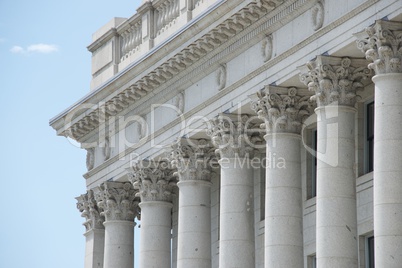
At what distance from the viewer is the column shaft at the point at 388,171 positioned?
53719 millimetres

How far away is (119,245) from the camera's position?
79.2 m

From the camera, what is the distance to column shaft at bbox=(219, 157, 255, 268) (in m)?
66.2

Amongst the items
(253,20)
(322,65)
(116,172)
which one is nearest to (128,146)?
(116,172)

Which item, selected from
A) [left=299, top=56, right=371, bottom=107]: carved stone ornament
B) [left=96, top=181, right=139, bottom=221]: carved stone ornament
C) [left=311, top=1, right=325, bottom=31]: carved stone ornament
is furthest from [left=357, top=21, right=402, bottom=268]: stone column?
[left=96, top=181, right=139, bottom=221]: carved stone ornament

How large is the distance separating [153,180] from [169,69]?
6.55m

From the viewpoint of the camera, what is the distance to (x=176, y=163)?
72000 millimetres

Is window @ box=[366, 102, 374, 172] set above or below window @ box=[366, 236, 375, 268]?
above

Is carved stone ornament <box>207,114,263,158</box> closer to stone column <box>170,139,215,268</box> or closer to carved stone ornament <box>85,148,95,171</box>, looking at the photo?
stone column <box>170,139,215,268</box>

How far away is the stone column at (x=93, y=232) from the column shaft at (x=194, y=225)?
39.2 ft

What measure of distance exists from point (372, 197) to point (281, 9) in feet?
28.1

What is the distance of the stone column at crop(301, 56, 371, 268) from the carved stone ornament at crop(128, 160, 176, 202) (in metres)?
16.6

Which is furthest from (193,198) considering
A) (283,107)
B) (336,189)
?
(336,189)

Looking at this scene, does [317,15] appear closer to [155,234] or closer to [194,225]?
[194,225]

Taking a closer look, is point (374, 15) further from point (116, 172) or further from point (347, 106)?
point (116, 172)
